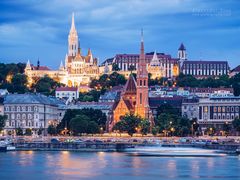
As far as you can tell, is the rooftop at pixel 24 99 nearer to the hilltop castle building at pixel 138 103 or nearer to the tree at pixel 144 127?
the hilltop castle building at pixel 138 103

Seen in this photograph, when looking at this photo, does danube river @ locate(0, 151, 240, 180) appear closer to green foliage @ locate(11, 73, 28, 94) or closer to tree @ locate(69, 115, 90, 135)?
tree @ locate(69, 115, 90, 135)

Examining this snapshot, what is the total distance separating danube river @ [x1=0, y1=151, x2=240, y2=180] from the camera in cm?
6531

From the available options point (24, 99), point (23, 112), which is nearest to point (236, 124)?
point (23, 112)

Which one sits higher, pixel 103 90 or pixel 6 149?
pixel 103 90

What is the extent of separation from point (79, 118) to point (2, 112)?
58.7 feet

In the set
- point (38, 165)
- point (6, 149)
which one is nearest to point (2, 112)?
point (6, 149)

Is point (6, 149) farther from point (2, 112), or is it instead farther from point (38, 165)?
point (2, 112)

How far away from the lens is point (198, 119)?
452ft

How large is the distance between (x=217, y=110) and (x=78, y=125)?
27446 millimetres

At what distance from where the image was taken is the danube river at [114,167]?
6531cm

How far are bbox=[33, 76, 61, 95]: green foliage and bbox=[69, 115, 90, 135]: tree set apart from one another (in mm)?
53142

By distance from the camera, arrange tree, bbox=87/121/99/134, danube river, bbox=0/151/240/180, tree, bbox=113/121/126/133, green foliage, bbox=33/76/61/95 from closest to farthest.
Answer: danube river, bbox=0/151/240/180
tree, bbox=87/121/99/134
tree, bbox=113/121/126/133
green foliage, bbox=33/76/61/95

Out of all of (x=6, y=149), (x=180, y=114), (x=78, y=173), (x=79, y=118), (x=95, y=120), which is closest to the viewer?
(x=78, y=173)

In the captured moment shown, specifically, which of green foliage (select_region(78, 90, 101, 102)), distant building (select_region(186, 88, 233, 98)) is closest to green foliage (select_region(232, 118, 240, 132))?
distant building (select_region(186, 88, 233, 98))
